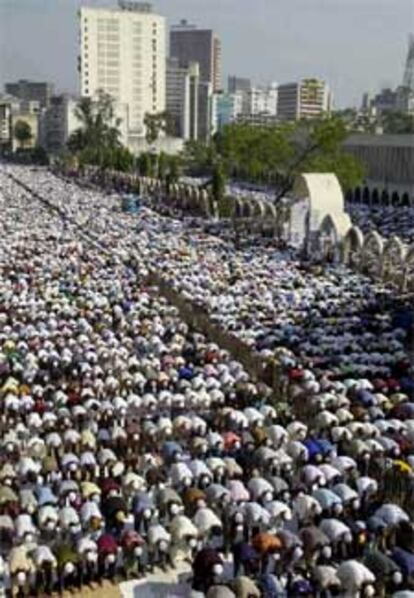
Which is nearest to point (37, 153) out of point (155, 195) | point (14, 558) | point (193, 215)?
point (155, 195)

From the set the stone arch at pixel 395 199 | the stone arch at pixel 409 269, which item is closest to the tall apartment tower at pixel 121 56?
the stone arch at pixel 395 199

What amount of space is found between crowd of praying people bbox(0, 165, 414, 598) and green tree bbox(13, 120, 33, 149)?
113m

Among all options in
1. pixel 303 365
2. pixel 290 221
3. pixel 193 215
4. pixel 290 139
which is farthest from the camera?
pixel 290 139

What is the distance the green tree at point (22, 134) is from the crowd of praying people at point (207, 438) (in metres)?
113

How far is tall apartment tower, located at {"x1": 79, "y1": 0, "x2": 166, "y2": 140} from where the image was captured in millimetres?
149250

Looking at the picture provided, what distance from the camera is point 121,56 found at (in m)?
150

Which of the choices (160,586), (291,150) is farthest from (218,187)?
(160,586)

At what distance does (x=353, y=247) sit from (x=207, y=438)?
825 inches

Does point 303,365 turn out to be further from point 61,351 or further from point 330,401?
point 61,351

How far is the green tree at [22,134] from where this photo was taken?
13675cm

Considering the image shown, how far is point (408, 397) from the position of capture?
17.4 metres

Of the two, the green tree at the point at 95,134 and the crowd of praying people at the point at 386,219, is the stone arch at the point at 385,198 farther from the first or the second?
the green tree at the point at 95,134

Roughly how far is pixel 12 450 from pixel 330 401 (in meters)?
6.11

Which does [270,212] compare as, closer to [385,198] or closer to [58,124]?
[385,198]
